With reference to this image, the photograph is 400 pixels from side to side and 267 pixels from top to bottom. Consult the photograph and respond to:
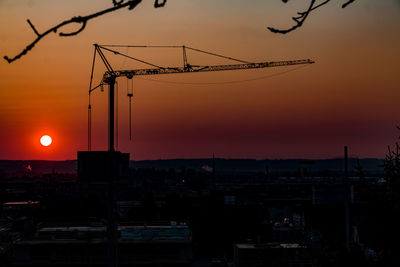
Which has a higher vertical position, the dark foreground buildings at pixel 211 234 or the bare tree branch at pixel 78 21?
the bare tree branch at pixel 78 21

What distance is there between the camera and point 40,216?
50.8m

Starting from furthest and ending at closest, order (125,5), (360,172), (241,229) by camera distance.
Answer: (241,229)
(360,172)
(125,5)

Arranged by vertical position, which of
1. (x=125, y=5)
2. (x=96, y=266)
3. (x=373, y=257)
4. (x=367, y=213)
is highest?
(x=125, y=5)

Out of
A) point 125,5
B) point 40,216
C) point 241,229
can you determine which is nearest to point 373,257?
point 125,5

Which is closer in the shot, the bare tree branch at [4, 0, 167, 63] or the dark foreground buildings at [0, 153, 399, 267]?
the bare tree branch at [4, 0, 167, 63]

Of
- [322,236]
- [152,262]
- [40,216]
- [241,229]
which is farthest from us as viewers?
[40,216]

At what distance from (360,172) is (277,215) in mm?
49963

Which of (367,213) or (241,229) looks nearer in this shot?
(367,213)

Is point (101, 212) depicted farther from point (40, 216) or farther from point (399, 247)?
point (399, 247)

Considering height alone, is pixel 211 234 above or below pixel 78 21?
below

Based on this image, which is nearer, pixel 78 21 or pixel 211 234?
pixel 78 21

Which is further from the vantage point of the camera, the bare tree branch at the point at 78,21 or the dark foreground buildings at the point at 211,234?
the dark foreground buildings at the point at 211,234

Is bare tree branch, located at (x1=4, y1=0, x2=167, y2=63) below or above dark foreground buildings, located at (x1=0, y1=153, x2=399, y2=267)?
above

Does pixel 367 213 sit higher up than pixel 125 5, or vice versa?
pixel 125 5
